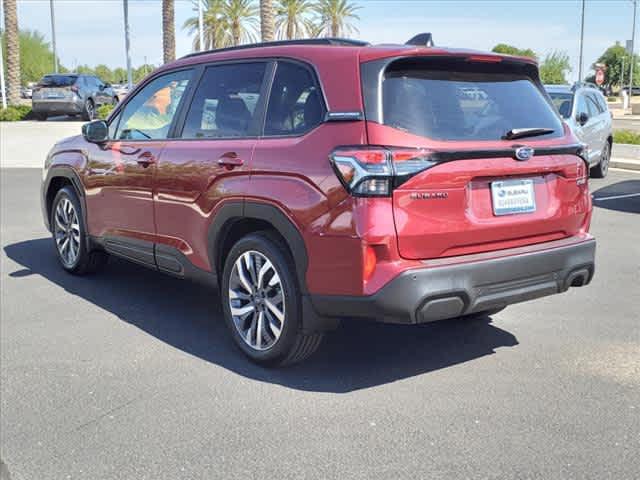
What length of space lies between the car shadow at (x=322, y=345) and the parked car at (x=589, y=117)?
→ 7.68 m

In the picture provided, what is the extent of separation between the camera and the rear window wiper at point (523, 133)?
14.0 feet

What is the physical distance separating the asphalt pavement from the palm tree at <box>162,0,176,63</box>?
26.3m

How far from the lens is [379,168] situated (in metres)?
3.79

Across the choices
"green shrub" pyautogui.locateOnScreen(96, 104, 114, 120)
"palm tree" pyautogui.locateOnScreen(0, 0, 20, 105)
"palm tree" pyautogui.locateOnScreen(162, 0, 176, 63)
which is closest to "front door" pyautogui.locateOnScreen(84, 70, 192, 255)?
"green shrub" pyautogui.locateOnScreen(96, 104, 114, 120)

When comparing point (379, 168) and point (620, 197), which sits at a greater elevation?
point (379, 168)

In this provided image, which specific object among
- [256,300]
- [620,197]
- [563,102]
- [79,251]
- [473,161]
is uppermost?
[563,102]

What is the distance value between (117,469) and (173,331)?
2112mm

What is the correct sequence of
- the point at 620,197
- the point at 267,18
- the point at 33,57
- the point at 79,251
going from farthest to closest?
the point at 33,57 < the point at 267,18 < the point at 620,197 < the point at 79,251

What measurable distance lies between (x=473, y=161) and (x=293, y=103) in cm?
112

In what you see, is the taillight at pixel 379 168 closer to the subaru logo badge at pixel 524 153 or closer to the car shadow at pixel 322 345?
the subaru logo badge at pixel 524 153

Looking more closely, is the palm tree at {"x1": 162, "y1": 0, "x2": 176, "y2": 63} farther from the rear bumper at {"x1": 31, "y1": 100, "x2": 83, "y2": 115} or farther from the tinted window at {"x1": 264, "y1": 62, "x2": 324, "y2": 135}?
the tinted window at {"x1": 264, "y1": 62, "x2": 324, "y2": 135}

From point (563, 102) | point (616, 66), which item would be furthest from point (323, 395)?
point (616, 66)

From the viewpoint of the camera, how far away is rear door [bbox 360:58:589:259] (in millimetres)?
3881

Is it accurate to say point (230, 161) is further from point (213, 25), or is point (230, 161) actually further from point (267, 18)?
point (213, 25)
